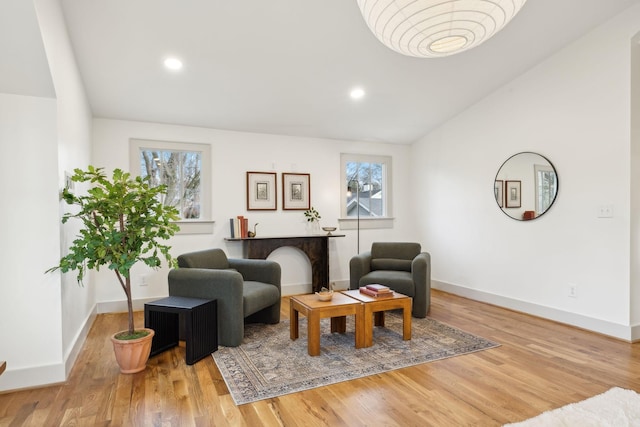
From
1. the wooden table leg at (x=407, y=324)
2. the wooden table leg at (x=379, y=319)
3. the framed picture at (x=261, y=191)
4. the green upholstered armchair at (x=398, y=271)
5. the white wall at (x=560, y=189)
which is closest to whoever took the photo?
the wooden table leg at (x=407, y=324)

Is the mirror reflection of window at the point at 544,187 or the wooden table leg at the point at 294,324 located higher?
the mirror reflection of window at the point at 544,187

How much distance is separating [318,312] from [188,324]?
994mm

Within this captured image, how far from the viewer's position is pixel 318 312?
10.0ft

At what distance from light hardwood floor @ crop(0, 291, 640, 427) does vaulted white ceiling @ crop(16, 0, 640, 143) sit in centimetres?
255

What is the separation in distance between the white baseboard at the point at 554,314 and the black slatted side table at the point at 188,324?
3.37 meters

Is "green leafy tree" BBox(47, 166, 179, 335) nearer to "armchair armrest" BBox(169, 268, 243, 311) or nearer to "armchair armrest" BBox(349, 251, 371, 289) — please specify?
"armchair armrest" BBox(169, 268, 243, 311)

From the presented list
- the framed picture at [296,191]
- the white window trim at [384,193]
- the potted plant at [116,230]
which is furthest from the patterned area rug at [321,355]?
the white window trim at [384,193]

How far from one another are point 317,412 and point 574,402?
1.55 metres

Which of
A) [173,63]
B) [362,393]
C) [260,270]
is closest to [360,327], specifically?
[362,393]

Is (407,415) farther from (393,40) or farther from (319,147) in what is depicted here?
(319,147)

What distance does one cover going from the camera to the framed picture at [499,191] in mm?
4621

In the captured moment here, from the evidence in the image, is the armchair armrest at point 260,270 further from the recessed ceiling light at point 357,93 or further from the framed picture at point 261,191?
the recessed ceiling light at point 357,93

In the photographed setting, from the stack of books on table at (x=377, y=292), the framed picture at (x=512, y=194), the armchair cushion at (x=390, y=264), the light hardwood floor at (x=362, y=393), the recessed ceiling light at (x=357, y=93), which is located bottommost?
the light hardwood floor at (x=362, y=393)

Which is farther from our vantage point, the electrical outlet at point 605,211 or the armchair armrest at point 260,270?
the armchair armrest at point 260,270
